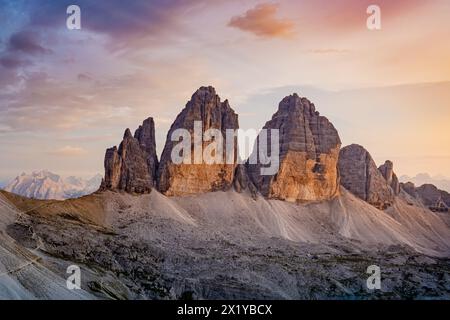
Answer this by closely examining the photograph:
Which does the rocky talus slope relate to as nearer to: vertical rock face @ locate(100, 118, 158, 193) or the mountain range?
the mountain range

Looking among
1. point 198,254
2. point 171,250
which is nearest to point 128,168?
point 171,250

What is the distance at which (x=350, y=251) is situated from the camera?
177m

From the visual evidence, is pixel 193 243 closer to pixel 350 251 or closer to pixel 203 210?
pixel 203 210

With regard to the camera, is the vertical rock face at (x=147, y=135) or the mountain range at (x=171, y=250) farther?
the vertical rock face at (x=147, y=135)

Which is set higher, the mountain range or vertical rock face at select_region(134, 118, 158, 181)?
vertical rock face at select_region(134, 118, 158, 181)

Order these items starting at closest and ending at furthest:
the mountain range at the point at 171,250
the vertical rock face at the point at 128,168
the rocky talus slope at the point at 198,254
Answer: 1. the mountain range at the point at 171,250
2. the rocky talus slope at the point at 198,254
3. the vertical rock face at the point at 128,168

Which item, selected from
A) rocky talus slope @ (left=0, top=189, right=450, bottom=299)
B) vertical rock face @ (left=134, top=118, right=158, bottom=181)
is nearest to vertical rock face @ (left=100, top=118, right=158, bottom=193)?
rocky talus slope @ (left=0, top=189, right=450, bottom=299)

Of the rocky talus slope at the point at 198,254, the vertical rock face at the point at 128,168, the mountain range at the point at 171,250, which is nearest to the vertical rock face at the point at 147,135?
the mountain range at the point at 171,250

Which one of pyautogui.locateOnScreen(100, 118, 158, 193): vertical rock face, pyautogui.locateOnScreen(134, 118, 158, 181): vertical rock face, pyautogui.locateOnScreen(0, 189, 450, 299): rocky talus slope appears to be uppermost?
pyautogui.locateOnScreen(134, 118, 158, 181): vertical rock face

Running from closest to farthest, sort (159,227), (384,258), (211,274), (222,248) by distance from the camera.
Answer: (211,274) < (222,248) < (159,227) < (384,258)

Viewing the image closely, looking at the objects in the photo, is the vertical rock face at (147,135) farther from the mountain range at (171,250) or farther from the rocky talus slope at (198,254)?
the rocky talus slope at (198,254)
